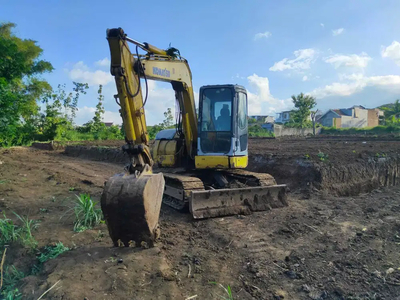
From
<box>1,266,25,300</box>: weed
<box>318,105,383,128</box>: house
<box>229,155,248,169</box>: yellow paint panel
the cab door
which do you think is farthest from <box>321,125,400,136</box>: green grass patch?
<box>1,266,25,300</box>: weed

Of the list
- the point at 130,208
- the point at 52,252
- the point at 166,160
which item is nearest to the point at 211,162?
the point at 166,160

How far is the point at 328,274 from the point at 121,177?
289cm

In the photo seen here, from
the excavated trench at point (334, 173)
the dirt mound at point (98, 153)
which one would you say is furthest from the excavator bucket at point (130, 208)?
the dirt mound at point (98, 153)

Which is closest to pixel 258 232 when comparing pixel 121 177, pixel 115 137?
pixel 121 177

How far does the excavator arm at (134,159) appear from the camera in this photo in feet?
13.6

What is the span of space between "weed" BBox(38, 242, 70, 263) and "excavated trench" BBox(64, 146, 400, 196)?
21.8 feet

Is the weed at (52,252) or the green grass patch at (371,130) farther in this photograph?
the green grass patch at (371,130)

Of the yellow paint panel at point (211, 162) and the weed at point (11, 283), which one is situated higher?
the yellow paint panel at point (211, 162)

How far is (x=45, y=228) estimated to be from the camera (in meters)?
5.37

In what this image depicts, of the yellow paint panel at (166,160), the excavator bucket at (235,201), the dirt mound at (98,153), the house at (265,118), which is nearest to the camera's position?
the excavator bucket at (235,201)

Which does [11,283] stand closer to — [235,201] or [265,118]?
[235,201]

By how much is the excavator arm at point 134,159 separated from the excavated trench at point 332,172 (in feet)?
17.3

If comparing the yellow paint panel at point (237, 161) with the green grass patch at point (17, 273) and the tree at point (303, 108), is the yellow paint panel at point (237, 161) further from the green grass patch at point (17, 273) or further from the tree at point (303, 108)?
the tree at point (303, 108)

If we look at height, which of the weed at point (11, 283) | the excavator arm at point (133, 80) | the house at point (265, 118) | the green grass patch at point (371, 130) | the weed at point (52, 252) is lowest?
the weed at point (11, 283)
